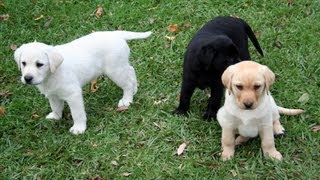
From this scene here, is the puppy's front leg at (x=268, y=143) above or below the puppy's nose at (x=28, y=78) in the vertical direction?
below

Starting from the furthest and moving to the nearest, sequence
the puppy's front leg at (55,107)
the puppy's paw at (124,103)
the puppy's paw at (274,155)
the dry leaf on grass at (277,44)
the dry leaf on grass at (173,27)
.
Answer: the dry leaf on grass at (173,27), the dry leaf on grass at (277,44), the puppy's paw at (124,103), the puppy's front leg at (55,107), the puppy's paw at (274,155)

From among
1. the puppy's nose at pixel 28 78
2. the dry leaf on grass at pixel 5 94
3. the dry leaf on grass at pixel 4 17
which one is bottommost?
the dry leaf on grass at pixel 4 17

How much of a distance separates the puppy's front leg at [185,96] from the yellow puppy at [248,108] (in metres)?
0.68

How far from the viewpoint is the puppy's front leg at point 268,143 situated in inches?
189

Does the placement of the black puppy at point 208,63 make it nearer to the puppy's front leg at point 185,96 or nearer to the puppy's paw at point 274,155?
the puppy's front leg at point 185,96

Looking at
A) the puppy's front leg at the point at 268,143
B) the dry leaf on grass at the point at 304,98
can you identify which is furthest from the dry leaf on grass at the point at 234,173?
the dry leaf on grass at the point at 304,98

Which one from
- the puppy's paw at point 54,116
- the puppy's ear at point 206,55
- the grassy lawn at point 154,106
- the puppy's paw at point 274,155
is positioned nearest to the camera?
the puppy's paw at point 274,155

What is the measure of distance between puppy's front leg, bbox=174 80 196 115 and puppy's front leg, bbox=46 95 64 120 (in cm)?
131

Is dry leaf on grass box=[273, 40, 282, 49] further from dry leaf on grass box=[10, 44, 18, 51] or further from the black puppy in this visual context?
dry leaf on grass box=[10, 44, 18, 51]

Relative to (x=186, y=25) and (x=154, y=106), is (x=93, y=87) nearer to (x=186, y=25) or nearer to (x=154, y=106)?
(x=154, y=106)

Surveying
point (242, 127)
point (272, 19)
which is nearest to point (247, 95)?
point (242, 127)

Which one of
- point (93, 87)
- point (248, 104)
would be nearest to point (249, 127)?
point (248, 104)

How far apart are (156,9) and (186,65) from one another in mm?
3046

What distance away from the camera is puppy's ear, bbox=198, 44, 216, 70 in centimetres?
527
